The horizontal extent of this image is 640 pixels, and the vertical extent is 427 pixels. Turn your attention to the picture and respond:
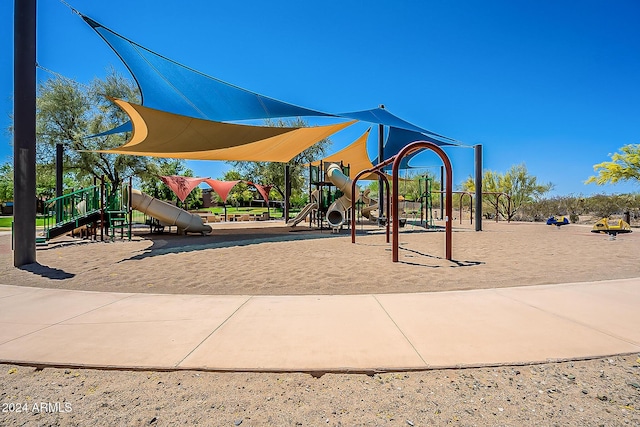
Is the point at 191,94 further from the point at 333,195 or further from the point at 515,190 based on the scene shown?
the point at 515,190

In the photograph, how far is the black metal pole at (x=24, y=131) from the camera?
700 centimetres

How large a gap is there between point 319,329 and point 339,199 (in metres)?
13.0

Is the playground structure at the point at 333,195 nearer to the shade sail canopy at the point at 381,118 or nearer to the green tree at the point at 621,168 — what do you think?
the shade sail canopy at the point at 381,118

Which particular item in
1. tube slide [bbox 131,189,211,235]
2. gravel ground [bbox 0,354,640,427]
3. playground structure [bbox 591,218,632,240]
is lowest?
gravel ground [bbox 0,354,640,427]

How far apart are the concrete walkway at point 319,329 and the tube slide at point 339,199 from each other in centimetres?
1122

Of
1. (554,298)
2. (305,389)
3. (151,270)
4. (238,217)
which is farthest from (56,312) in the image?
(238,217)

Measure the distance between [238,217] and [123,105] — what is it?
19397mm

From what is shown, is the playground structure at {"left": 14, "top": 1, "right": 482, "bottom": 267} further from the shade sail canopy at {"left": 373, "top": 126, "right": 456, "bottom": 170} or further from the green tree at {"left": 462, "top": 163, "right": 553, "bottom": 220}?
the green tree at {"left": 462, "top": 163, "right": 553, "bottom": 220}

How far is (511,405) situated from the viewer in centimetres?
219

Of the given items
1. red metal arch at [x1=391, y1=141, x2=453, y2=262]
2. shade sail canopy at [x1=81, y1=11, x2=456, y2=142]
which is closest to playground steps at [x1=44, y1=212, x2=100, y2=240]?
shade sail canopy at [x1=81, y1=11, x2=456, y2=142]

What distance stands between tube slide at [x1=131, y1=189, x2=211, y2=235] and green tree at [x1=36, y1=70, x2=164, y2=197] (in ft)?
39.6

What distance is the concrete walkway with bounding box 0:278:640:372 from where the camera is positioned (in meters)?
2.79

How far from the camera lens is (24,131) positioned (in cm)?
706

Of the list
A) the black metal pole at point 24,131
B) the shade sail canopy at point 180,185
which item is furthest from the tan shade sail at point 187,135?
the shade sail canopy at point 180,185
